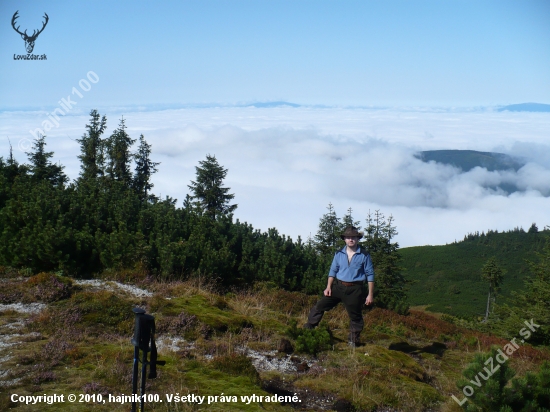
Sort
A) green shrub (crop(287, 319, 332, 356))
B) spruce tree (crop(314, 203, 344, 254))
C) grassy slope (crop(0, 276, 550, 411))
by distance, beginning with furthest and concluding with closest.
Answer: spruce tree (crop(314, 203, 344, 254)) → green shrub (crop(287, 319, 332, 356)) → grassy slope (crop(0, 276, 550, 411))

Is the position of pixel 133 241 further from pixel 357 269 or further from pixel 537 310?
pixel 537 310

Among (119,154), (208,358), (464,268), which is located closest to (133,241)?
(208,358)

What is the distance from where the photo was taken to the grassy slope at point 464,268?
98719 millimetres

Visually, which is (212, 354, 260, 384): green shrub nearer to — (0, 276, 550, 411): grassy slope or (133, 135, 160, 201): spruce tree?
(0, 276, 550, 411): grassy slope

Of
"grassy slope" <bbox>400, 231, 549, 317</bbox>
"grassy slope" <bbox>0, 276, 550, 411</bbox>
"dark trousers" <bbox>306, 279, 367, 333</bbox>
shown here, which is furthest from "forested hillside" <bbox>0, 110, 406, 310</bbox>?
"grassy slope" <bbox>400, 231, 549, 317</bbox>

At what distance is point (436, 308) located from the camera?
90000mm

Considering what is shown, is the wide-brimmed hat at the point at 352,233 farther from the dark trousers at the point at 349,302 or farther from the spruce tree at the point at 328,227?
the spruce tree at the point at 328,227

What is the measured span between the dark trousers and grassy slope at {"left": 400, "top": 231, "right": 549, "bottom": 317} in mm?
84961

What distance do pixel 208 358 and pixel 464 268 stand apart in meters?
133

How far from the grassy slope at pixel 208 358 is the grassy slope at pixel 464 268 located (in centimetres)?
8396

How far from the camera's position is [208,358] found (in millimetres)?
6734

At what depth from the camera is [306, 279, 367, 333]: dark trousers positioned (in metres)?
7.63

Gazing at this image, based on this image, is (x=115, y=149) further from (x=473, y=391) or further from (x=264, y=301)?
(x=473, y=391)

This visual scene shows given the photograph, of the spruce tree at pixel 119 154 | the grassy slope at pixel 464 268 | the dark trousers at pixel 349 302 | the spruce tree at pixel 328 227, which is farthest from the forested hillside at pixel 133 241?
the grassy slope at pixel 464 268
